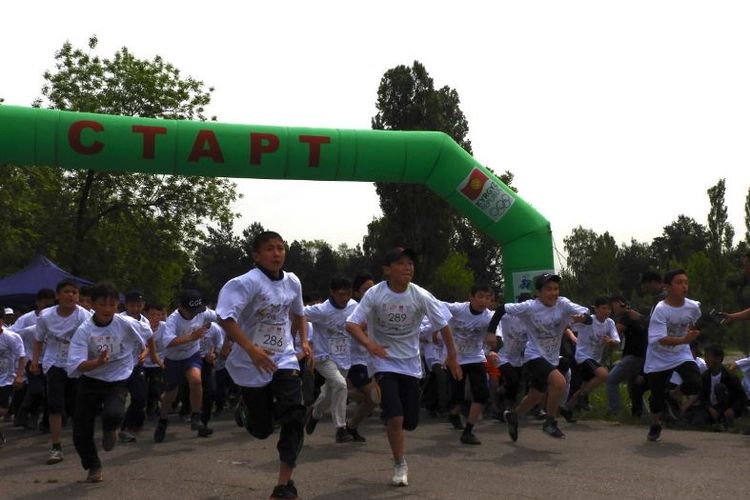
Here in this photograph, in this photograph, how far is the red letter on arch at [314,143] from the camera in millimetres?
15641

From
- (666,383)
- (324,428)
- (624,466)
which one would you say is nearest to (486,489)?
(624,466)

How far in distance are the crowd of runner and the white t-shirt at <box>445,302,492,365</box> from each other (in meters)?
0.02

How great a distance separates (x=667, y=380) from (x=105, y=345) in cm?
586

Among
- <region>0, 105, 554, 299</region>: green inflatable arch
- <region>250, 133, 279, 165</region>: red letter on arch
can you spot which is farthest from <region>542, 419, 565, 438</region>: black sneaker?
<region>250, 133, 279, 165</region>: red letter on arch

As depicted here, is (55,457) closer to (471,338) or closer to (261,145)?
(471,338)

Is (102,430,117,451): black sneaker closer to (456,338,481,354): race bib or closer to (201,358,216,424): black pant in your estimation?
(201,358,216,424): black pant

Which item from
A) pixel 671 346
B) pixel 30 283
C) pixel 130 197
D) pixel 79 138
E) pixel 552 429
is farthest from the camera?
A: pixel 130 197

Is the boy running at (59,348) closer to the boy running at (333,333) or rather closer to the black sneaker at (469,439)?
the boy running at (333,333)

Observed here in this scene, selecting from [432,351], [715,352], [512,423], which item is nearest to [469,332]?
[512,423]

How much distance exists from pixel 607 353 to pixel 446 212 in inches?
1135

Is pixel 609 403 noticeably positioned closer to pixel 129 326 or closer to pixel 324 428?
pixel 324 428

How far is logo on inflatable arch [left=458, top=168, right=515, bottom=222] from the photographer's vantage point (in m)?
16.6

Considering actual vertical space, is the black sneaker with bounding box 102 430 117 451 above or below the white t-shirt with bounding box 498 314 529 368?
below

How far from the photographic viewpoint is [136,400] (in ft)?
36.4
